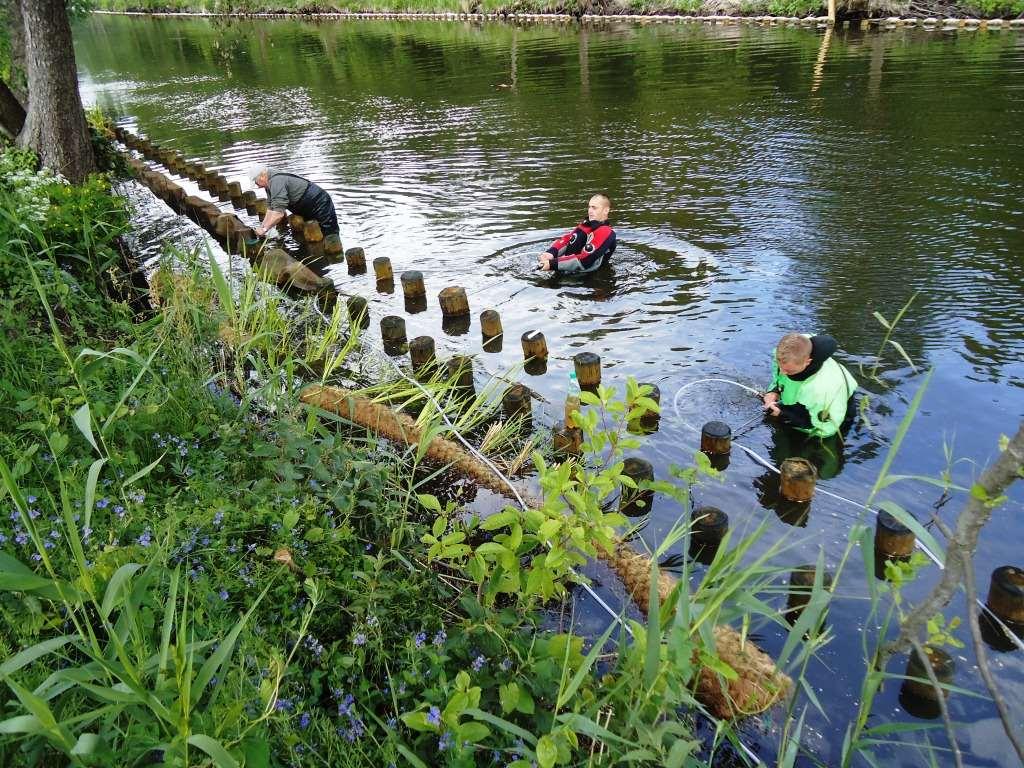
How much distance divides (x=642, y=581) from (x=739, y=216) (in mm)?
7087

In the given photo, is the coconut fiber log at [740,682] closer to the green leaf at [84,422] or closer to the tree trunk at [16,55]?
the green leaf at [84,422]

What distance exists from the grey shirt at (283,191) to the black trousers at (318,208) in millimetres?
109

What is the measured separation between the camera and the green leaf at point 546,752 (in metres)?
1.90

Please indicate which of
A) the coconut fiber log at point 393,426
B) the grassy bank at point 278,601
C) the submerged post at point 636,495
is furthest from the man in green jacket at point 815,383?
the coconut fiber log at point 393,426

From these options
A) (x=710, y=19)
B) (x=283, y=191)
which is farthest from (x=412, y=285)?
(x=710, y=19)

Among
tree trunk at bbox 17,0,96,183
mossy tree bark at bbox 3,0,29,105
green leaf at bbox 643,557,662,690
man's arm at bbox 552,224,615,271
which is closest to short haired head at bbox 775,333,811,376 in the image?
green leaf at bbox 643,557,662,690

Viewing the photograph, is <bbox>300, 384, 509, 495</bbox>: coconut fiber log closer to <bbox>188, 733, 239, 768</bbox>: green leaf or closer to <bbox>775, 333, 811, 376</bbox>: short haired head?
<bbox>775, 333, 811, 376</bbox>: short haired head

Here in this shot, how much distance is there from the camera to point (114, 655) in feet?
7.02

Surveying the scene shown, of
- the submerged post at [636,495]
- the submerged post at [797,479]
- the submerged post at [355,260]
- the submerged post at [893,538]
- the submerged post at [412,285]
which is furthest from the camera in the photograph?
the submerged post at [355,260]

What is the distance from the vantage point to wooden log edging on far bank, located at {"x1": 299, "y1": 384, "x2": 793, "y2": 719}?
2.96 metres

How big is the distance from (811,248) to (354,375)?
574cm

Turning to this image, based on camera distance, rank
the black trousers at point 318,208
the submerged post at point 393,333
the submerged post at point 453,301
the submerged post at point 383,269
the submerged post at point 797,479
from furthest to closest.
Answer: the black trousers at point 318,208, the submerged post at point 383,269, the submerged post at point 453,301, the submerged post at point 393,333, the submerged post at point 797,479

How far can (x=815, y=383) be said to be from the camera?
4898 millimetres

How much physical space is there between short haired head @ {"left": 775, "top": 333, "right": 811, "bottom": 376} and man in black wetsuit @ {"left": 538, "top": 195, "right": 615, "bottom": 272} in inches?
133
